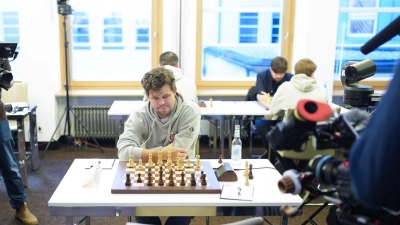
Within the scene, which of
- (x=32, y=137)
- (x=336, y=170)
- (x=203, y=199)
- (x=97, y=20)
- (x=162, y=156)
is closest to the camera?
(x=336, y=170)

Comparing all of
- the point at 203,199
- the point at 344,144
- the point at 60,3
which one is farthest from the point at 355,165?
the point at 60,3

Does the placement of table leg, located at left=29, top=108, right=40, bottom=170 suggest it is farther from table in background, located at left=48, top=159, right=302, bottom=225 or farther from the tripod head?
table in background, located at left=48, top=159, right=302, bottom=225

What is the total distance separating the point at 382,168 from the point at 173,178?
1.32 meters

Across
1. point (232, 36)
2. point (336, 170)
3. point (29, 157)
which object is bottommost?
point (29, 157)

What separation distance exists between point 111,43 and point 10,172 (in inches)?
112

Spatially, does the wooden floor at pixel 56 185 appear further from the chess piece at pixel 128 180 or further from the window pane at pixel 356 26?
the window pane at pixel 356 26

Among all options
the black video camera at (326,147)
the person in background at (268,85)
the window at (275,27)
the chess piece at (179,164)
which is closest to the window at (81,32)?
the person in background at (268,85)

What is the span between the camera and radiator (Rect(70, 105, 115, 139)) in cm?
519

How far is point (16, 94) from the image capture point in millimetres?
4523

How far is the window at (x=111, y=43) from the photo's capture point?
17.3 feet

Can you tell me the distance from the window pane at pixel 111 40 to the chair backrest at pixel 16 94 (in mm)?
905

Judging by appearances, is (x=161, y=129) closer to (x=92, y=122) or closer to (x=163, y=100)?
(x=163, y=100)

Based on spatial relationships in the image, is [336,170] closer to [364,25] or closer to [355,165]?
[355,165]

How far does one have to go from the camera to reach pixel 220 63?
5.54 meters
